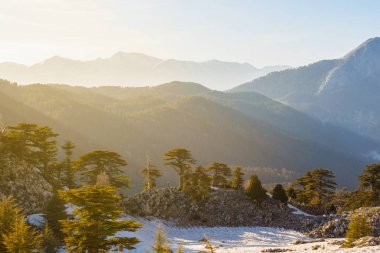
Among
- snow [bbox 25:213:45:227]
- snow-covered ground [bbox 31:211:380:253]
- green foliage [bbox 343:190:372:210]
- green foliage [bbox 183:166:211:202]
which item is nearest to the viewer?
snow [bbox 25:213:45:227]

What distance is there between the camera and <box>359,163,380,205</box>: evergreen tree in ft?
269

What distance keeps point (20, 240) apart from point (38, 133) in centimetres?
3181

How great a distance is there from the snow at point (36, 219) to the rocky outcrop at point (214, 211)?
17607mm

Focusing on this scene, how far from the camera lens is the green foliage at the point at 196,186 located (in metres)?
67.7

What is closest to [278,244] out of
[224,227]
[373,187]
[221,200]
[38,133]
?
[224,227]

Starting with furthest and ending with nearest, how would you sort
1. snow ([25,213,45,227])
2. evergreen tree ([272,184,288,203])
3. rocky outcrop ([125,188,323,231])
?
evergreen tree ([272,184,288,203]) < rocky outcrop ([125,188,323,231]) < snow ([25,213,45,227])

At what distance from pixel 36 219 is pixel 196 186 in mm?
32118

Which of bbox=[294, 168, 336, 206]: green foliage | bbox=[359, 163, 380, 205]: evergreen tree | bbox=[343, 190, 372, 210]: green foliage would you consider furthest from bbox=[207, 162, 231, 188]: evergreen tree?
bbox=[359, 163, 380, 205]: evergreen tree

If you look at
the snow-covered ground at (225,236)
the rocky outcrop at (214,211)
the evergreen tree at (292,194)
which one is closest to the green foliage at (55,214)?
the snow-covered ground at (225,236)

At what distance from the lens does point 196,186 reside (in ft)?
226

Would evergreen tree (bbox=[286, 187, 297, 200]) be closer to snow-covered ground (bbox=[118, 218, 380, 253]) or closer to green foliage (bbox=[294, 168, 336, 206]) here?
green foliage (bbox=[294, 168, 336, 206])

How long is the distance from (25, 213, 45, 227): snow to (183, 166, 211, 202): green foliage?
29497mm

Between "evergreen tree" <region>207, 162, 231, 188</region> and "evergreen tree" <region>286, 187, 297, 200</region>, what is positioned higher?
"evergreen tree" <region>207, 162, 231, 188</region>

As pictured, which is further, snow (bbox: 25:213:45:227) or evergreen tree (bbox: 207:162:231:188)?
evergreen tree (bbox: 207:162:231:188)
